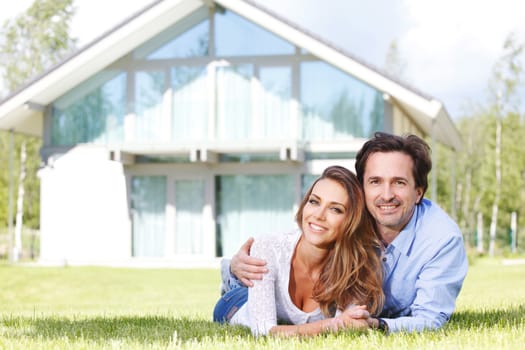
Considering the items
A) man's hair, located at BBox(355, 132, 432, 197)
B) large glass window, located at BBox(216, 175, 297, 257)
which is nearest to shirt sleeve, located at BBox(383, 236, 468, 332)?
man's hair, located at BBox(355, 132, 432, 197)

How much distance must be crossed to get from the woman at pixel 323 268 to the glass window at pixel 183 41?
14948mm

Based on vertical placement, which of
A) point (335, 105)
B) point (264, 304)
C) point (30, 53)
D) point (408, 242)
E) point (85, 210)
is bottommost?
point (264, 304)

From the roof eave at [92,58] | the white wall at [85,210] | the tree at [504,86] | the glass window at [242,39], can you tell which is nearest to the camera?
the roof eave at [92,58]

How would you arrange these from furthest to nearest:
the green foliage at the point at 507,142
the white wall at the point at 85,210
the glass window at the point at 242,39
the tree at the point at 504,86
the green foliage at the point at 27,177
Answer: the green foliage at the point at 507,142
the tree at the point at 504,86
the green foliage at the point at 27,177
the white wall at the point at 85,210
the glass window at the point at 242,39

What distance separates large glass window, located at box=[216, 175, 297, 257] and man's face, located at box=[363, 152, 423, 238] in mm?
13805

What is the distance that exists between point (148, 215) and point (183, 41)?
429cm

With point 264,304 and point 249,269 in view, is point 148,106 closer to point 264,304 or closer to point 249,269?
point 249,269

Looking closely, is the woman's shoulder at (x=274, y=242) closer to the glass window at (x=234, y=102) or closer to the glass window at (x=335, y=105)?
the glass window at (x=335, y=105)

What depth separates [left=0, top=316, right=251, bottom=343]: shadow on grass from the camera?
4562 mm

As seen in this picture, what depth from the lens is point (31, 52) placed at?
2858 cm

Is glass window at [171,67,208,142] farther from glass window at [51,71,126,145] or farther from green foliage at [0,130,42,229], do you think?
green foliage at [0,130,42,229]

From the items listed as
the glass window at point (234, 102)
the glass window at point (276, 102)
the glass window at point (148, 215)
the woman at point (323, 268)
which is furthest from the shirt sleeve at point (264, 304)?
the glass window at point (148, 215)

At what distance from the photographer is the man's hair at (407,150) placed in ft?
14.8

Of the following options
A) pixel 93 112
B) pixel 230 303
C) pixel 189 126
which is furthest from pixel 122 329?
pixel 93 112
